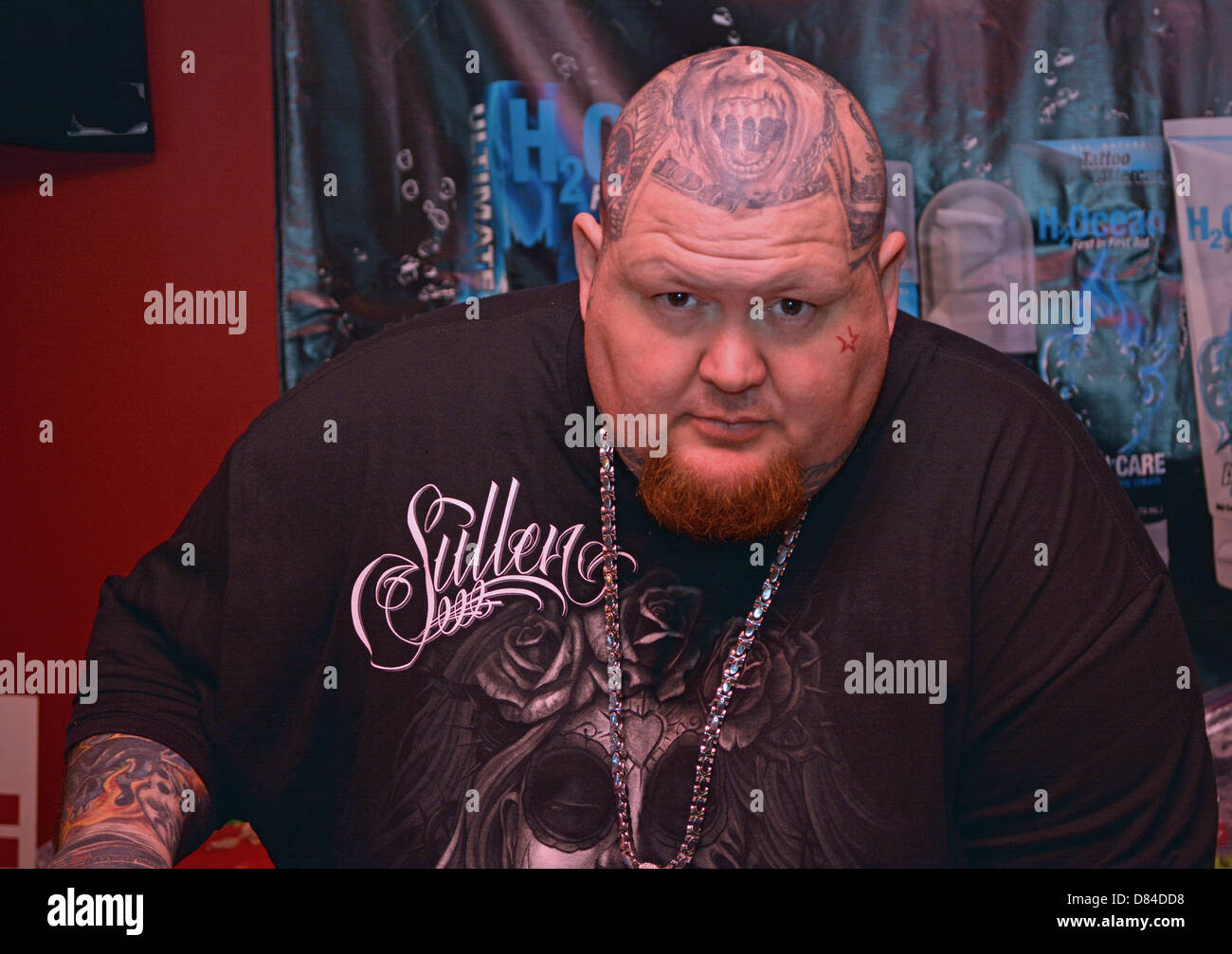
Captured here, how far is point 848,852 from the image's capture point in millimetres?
1190

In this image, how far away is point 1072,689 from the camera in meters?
1.16

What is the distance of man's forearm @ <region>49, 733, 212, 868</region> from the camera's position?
1.07 meters

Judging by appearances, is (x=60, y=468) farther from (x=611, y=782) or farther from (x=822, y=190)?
(x=822, y=190)

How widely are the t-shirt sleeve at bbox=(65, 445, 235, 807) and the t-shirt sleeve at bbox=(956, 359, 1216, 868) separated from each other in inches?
34.4

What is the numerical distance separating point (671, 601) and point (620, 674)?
0.10 m

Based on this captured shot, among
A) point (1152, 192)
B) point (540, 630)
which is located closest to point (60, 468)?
point (540, 630)

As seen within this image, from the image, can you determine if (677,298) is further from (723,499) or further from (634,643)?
(634,643)

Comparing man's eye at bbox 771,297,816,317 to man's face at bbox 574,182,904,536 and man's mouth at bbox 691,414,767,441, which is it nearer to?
man's face at bbox 574,182,904,536

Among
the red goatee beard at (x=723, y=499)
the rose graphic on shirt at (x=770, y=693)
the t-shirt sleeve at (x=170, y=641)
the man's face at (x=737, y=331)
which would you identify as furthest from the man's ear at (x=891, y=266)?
the t-shirt sleeve at (x=170, y=641)

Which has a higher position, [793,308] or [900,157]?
[900,157]

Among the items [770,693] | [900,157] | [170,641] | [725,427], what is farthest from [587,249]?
[900,157]

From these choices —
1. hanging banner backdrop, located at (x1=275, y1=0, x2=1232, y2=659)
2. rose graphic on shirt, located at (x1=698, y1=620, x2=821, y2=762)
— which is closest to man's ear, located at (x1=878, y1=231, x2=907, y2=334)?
rose graphic on shirt, located at (x1=698, y1=620, x2=821, y2=762)

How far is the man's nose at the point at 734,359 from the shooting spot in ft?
3.45
